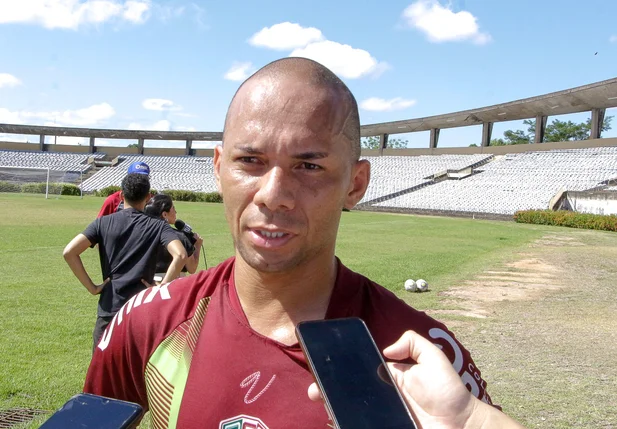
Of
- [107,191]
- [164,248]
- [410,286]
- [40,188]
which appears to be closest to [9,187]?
→ [40,188]

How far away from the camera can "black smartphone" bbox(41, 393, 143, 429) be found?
95 centimetres

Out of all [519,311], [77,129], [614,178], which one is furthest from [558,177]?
[77,129]

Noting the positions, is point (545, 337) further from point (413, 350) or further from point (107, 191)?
point (107, 191)

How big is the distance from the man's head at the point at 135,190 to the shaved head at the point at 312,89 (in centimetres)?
366

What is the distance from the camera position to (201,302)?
1.85 m

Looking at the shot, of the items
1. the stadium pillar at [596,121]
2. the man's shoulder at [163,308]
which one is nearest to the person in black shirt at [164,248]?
the man's shoulder at [163,308]

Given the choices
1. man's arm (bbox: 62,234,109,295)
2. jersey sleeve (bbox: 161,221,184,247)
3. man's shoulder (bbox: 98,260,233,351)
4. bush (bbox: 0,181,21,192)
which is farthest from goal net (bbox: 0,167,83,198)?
man's shoulder (bbox: 98,260,233,351)

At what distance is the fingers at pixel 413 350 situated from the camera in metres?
1.24

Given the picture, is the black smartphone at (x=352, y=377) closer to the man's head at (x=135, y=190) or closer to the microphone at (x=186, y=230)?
the man's head at (x=135, y=190)

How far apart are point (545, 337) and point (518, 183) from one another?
4116 cm

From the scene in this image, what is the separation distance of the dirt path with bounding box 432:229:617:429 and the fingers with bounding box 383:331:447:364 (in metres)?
4.46

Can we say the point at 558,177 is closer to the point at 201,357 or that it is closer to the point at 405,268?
the point at 405,268

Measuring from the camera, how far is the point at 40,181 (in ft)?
201

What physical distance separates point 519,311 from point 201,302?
29.8 ft
